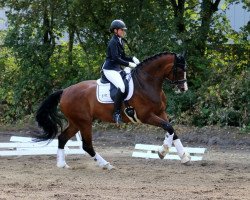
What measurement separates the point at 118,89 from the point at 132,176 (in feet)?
5.79

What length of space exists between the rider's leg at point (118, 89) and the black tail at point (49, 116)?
1365mm

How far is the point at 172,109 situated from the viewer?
17.5 meters

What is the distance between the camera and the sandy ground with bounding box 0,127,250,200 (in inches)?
318

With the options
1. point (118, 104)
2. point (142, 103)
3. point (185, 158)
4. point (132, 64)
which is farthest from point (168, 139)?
point (132, 64)

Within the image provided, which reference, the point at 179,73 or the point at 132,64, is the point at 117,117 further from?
the point at 179,73

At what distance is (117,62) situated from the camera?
10.8 metres

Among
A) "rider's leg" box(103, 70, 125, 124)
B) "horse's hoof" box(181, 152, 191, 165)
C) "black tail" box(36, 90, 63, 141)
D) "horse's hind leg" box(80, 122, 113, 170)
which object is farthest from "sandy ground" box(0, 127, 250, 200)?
"rider's leg" box(103, 70, 125, 124)

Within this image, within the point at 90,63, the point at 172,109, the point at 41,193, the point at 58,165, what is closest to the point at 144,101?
the point at 58,165

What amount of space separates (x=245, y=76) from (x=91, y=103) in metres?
7.36

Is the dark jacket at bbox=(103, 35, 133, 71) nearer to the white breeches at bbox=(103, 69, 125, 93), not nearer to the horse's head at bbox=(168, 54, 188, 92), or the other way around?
the white breeches at bbox=(103, 69, 125, 93)

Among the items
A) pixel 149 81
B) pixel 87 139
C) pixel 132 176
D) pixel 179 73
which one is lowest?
pixel 132 176

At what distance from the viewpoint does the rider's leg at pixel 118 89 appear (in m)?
10.9

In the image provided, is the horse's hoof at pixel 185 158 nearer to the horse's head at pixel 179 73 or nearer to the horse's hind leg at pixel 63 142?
the horse's head at pixel 179 73

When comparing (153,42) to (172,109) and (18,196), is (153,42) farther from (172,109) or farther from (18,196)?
(18,196)
